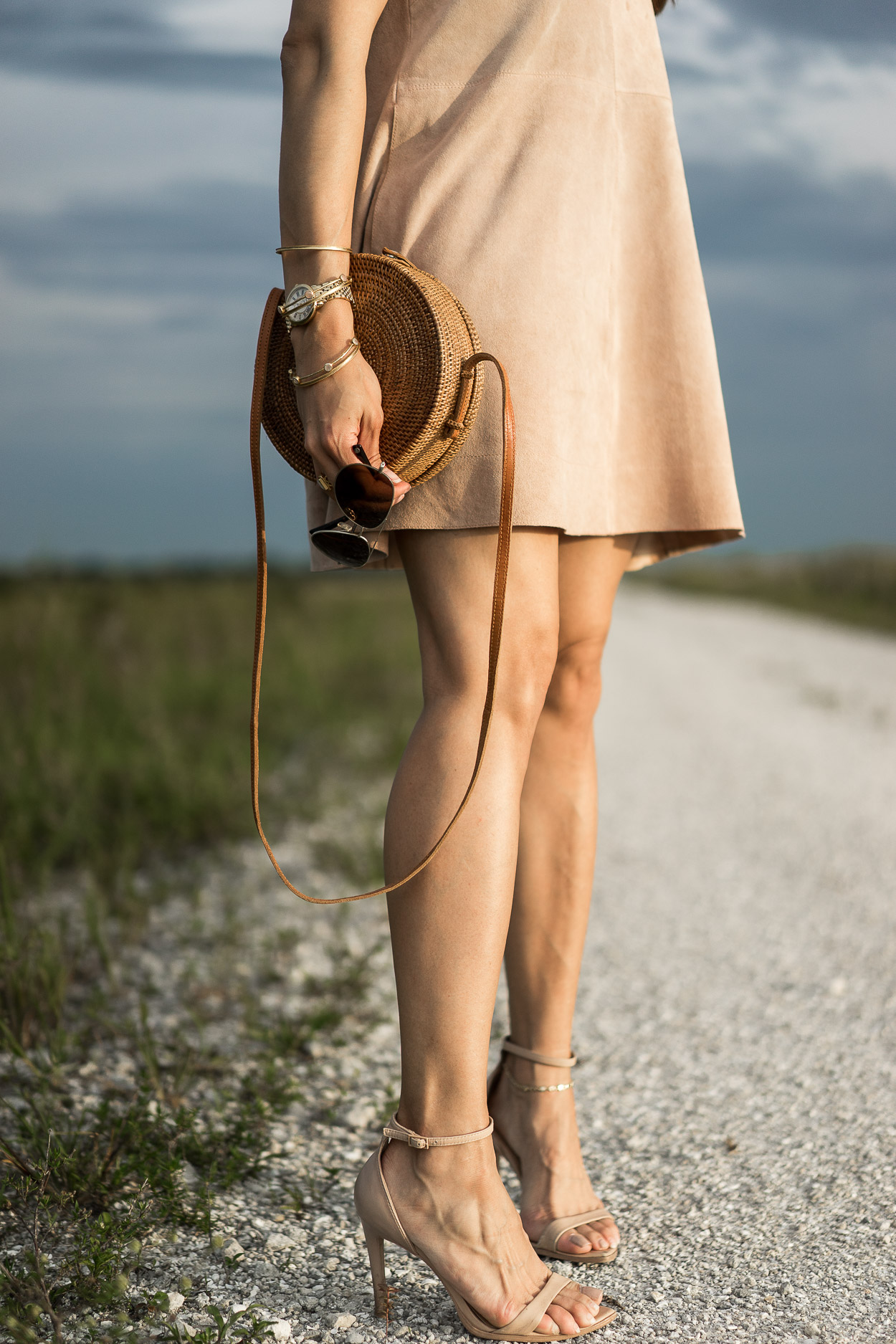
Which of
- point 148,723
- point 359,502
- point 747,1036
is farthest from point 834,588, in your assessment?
point 359,502

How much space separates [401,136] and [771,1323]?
4.88 ft

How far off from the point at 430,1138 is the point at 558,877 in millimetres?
411

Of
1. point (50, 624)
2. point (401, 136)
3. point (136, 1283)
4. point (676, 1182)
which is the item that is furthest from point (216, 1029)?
point (50, 624)

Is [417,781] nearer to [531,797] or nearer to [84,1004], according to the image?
[531,797]

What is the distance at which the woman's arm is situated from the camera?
47.2 inches

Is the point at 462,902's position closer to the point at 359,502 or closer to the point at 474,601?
the point at 474,601

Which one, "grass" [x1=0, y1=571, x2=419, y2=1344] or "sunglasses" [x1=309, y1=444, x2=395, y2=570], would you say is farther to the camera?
"grass" [x1=0, y1=571, x2=419, y2=1344]

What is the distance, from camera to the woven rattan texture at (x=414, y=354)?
3.91 ft

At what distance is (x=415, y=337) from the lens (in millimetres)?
1200

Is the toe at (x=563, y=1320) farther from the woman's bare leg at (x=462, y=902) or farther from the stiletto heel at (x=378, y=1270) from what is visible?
the stiletto heel at (x=378, y=1270)

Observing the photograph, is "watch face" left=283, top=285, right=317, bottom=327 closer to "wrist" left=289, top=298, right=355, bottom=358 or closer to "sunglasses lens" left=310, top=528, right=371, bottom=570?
"wrist" left=289, top=298, right=355, bottom=358

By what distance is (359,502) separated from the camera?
116 centimetres

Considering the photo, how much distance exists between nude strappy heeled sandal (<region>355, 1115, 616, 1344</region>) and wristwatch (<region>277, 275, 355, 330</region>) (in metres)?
0.96

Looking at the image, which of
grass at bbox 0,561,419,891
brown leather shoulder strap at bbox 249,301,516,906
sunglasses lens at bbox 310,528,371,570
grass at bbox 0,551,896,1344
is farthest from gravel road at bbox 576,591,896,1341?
grass at bbox 0,561,419,891
